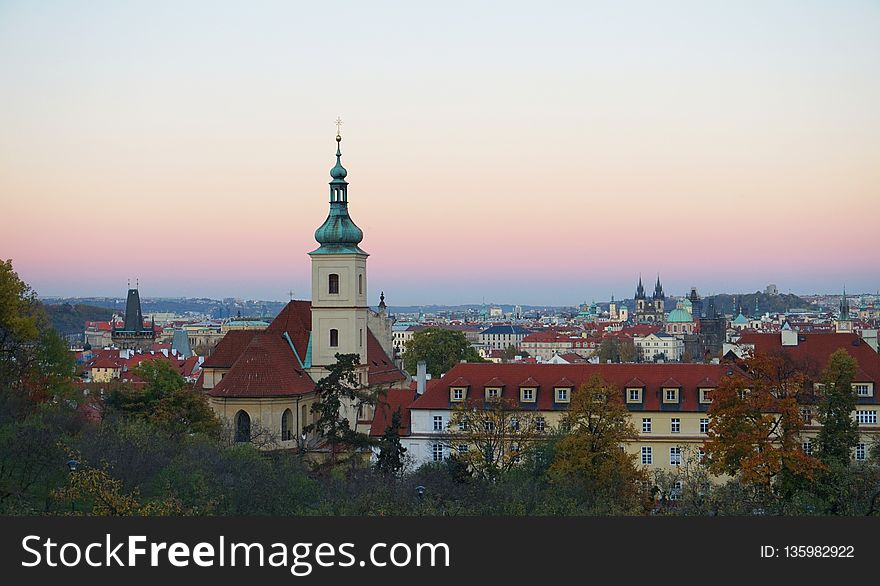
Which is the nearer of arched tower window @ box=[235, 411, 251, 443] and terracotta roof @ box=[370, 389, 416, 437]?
terracotta roof @ box=[370, 389, 416, 437]

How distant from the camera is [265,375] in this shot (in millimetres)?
54531

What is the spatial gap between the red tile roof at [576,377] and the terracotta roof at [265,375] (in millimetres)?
7947

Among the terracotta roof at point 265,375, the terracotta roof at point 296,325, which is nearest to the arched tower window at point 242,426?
the terracotta roof at point 265,375

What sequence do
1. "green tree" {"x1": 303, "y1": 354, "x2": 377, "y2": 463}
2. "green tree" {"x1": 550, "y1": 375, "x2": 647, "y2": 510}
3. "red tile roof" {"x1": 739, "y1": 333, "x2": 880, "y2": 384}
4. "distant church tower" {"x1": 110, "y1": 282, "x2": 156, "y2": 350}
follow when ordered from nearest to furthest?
"green tree" {"x1": 550, "y1": 375, "x2": 647, "y2": 510} → "green tree" {"x1": 303, "y1": 354, "x2": 377, "y2": 463} → "red tile roof" {"x1": 739, "y1": 333, "x2": 880, "y2": 384} → "distant church tower" {"x1": 110, "y1": 282, "x2": 156, "y2": 350}

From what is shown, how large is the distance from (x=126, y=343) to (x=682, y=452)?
11794 cm

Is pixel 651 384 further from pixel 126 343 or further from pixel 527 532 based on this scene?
pixel 126 343

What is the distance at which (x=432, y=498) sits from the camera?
32.4m

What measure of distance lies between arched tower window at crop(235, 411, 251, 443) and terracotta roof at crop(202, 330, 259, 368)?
27.2 ft

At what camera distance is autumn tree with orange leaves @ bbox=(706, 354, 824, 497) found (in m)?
35.6

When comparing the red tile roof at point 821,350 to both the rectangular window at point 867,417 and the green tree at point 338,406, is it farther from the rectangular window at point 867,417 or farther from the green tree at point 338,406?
the green tree at point 338,406

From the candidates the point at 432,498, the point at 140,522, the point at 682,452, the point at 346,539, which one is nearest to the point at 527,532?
the point at 346,539

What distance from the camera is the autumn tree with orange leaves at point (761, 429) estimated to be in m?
35.6

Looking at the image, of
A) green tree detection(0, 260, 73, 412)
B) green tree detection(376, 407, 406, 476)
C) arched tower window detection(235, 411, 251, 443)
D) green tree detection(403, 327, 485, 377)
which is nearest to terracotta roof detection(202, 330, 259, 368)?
arched tower window detection(235, 411, 251, 443)

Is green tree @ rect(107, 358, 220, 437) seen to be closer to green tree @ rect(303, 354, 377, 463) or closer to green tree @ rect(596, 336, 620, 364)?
green tree @ rect(303, 354, 377, 463)
